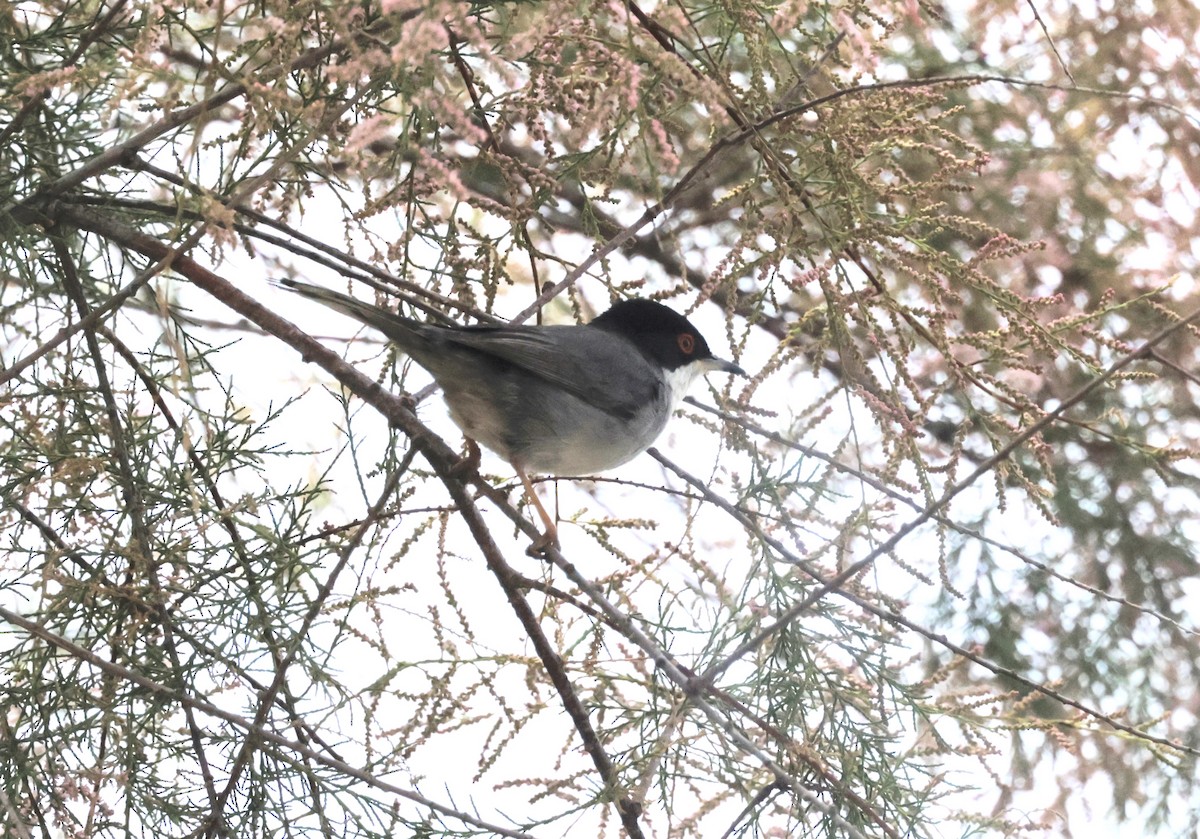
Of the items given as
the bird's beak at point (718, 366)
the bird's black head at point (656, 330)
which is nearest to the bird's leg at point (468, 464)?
the bird's black head at point (656, 330)

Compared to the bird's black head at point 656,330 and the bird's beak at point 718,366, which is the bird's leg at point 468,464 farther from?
the bird's beak at point 718,366

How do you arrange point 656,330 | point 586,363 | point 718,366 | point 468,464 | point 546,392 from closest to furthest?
point 468,464, point 546,392, point 586,363, point 656,330, point 718,366

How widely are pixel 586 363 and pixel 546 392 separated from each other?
0.60 ft

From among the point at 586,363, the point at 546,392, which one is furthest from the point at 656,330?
the point at 546,392

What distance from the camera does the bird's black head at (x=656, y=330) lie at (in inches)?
168

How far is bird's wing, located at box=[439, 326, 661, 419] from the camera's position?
3.61 meters

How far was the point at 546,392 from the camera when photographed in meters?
3.74

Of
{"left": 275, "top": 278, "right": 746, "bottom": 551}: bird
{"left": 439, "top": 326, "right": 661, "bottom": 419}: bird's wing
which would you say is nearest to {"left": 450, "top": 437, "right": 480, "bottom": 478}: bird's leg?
{"left": 275, "top": 278, "right": 746, "bottom": 551}: bird

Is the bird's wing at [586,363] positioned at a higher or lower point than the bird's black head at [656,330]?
lower

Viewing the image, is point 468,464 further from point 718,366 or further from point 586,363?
point 718,366

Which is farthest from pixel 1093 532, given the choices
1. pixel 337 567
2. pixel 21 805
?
pixel 21 805

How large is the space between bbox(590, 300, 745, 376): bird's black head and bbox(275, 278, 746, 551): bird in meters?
0.13

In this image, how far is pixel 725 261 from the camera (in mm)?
2670

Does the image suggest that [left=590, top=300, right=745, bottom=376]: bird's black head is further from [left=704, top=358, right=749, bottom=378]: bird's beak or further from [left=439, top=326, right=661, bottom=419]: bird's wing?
[left=439, top=326, right=661, bottom=419]: bird's wing
